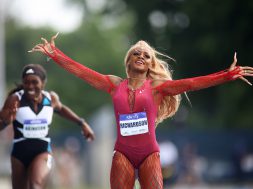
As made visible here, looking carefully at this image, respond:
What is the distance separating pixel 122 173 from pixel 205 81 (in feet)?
4.66

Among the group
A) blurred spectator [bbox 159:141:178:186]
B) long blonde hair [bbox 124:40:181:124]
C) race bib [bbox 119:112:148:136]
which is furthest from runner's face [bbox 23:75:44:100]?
blurred spectator [bbox 159:141:178:186]

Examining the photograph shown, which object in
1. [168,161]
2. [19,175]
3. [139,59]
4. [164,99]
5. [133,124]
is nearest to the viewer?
[133,124]

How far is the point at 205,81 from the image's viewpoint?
945cm

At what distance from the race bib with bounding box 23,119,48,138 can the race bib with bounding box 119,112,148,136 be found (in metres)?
2.03

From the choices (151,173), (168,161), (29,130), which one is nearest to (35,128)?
(29,130)

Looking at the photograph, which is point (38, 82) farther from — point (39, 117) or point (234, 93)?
point (234, 93)

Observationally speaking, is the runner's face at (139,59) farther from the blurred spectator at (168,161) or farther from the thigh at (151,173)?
the blurred spectator at (168,161)

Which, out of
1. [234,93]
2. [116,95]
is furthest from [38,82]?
[234,93]

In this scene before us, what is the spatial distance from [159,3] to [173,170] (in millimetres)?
14902

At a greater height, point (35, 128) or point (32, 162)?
point (35, 128)

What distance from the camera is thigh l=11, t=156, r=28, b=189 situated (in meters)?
11.3

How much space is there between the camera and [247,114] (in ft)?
119

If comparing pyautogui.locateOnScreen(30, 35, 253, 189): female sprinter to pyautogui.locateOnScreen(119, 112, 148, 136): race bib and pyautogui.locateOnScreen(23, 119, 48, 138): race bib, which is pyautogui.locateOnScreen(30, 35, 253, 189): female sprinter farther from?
pyautogui.locateOnScreen(23, 119, 48, 138): race bib

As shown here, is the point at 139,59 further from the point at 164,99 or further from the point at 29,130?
the point at 29,130
